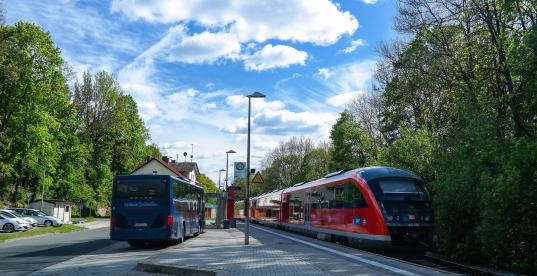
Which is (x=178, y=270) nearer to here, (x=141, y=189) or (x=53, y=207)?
(x=141, y=189)

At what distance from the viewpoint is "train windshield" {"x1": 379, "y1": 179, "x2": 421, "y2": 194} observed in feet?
67.4

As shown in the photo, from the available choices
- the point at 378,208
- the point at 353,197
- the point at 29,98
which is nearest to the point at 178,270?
the point at 378,208

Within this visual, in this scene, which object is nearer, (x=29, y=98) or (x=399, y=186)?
(x=399, y=186)

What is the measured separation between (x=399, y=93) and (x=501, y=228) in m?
15.4

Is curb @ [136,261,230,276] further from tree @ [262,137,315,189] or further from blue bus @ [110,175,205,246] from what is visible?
tree @ [262,137,315,189]

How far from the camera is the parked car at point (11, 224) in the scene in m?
36.5

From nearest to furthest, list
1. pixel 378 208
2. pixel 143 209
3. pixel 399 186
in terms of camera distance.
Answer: pixel 378 208
pixel 143 209
pixel 399 186

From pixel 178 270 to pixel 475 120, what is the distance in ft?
37.6

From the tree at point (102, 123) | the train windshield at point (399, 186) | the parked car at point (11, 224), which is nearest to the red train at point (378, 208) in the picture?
the train windshield at point (399, 186)

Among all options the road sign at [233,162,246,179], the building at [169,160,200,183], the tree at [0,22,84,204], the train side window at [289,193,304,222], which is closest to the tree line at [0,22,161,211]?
the tree at [0,22,84,204]

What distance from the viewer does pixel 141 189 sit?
2066 centimetres

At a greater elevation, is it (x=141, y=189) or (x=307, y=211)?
(x=141, y=189)

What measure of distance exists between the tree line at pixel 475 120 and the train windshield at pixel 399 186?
77cm

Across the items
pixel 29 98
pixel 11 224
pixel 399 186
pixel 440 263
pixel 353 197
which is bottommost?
pixel 440 263
